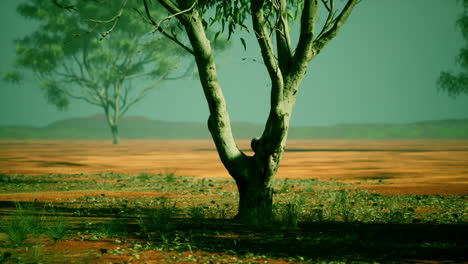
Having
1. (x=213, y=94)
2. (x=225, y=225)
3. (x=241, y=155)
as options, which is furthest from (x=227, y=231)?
(x=213, y=94)

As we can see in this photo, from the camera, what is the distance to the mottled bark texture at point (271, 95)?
8.12 m

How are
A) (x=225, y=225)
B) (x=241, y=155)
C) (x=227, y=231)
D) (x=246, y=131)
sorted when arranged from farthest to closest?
1. (x=246, y=131)
2. (x=241, y=155)
3. (x=225, y=225)
4. (x=227, y=231)

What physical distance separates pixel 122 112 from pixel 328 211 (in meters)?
41.2

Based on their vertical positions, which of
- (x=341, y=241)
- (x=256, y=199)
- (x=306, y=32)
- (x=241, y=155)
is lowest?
(x=341, y=241)

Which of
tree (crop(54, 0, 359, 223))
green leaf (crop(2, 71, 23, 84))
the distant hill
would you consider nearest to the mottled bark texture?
tree (crop(54, 0, 359, 223))

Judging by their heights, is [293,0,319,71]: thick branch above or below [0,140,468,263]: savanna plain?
above

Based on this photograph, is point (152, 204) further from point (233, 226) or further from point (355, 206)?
point (355, 206)

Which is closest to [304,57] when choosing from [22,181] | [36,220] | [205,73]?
[205,73]

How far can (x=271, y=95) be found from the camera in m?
8.13

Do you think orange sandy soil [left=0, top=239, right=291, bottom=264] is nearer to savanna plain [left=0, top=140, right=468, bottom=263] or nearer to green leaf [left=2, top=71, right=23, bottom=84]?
savanna plain [left=0, top=140, right=468, bottom=263]

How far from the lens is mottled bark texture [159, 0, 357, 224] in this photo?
8117mm

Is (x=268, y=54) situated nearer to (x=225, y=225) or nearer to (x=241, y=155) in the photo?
(x=241, y=155)

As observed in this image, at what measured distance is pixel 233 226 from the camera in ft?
26.4

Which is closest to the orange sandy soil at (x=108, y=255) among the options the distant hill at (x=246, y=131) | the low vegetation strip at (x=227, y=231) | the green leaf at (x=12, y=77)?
the low vegetation strip at (x=227, y=231)
